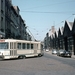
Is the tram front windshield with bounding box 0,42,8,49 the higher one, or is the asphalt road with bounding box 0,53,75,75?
the tram front windshield with bounding box 0,42,8,49

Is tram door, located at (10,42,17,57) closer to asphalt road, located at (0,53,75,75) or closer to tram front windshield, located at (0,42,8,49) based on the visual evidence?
tram front windshield, located at (0,42,8,49)

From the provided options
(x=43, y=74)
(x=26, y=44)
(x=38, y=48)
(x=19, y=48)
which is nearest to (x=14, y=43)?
(x=19, y=48)

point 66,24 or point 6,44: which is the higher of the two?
point 66,24

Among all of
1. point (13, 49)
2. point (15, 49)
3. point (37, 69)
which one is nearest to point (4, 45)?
point (13, 49)

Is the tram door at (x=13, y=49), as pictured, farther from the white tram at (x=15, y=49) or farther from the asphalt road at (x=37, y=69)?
the asphalt road at (x=37, y=69)

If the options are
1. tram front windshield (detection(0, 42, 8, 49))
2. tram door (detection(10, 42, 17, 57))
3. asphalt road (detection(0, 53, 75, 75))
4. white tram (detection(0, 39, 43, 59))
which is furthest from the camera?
tram door (detection(10, 42, 17, 57))

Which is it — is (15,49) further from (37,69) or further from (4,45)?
(37,69)

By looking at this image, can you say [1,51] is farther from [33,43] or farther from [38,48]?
[38,48]

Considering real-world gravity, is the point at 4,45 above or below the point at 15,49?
above

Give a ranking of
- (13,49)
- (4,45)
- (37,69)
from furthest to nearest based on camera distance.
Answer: (13,49)
(4,45)
(37,69)

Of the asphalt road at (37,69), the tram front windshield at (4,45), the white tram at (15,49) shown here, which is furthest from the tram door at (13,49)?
the asphalt road at (37,69)

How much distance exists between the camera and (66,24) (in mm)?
67000

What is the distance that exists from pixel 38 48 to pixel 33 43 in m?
2.81

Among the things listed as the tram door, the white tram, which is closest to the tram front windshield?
the white tram
